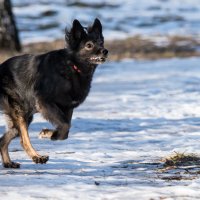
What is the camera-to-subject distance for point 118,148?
8688 mm

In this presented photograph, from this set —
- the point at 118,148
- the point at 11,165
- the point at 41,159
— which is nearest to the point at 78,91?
the point at 41,159

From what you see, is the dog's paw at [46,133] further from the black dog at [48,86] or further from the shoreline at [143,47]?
the shoreline at [143,47]

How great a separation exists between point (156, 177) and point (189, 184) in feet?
1.76

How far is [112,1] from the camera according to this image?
1858 inches

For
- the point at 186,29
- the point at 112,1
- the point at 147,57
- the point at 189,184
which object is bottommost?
the point at 189,184

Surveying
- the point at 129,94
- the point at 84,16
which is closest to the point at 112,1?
the point at 84,16

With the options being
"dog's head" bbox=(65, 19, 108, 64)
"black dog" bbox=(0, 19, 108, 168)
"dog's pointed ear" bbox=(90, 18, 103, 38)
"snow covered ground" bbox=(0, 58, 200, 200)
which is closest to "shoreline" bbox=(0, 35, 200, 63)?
"snow covered ground" bbox=(0, 58, 200, 200)

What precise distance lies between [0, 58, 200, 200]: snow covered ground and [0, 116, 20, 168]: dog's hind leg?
0.16 m

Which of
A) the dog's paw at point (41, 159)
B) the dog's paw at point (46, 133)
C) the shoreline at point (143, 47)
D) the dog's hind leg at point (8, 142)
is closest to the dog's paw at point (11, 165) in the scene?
the dog's hind leg at point (8, 142)

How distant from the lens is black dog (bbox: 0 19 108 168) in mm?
7758

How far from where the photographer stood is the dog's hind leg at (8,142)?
7344mm

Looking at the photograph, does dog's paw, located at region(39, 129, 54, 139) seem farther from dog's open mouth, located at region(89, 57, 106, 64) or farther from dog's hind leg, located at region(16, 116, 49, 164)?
dog's open mouth, located at region(89, 57, 106, 64)

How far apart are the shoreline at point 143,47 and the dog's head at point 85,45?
42.2 feet

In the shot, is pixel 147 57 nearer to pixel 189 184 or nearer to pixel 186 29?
pixel 186 29
